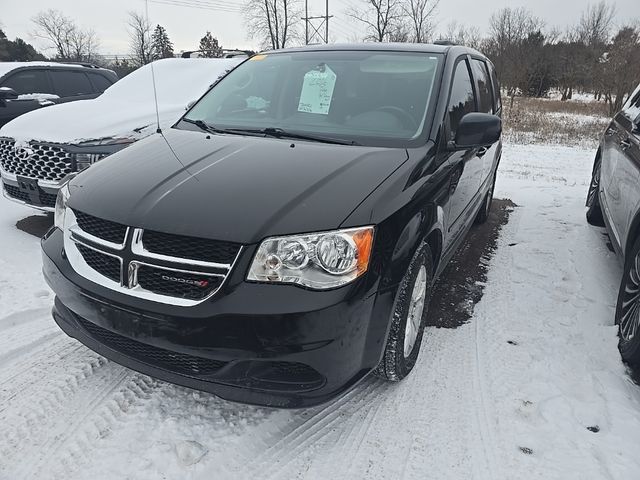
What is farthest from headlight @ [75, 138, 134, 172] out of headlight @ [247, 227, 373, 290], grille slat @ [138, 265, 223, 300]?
headlight @ [247, 227, 373, 290]

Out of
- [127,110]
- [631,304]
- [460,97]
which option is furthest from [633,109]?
[127,110]

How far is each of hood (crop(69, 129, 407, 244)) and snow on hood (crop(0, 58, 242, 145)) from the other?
212 centimetres

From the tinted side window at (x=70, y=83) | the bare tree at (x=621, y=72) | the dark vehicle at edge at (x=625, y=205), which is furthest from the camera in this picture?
the bare tree at (x=621, y=72)

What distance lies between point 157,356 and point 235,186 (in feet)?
2.65

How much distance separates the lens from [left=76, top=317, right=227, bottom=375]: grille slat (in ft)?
6.40

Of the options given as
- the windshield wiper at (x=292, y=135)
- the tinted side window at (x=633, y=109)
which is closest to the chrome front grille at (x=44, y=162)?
the windshield wiper at (x=292, y=135)

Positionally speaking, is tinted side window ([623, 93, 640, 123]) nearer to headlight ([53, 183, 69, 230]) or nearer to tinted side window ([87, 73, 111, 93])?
headlight ([53, 183, 69, 230])

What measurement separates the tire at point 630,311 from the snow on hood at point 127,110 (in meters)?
4.10

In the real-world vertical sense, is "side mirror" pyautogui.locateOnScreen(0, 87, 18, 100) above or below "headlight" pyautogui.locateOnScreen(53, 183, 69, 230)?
above

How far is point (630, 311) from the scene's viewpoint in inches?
110

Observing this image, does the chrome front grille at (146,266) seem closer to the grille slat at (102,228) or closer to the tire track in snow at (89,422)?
the grille slat at (102,228)

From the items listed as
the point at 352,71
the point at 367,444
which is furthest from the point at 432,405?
the point at 352,71

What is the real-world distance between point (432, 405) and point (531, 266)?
231 centimetres

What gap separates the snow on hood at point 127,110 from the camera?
14.7 ft
